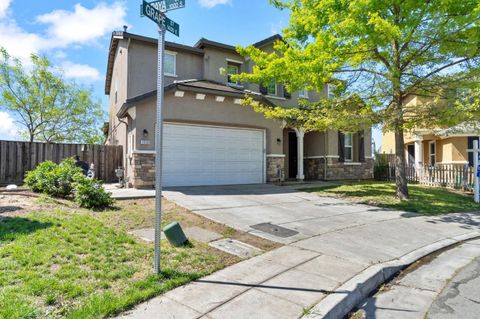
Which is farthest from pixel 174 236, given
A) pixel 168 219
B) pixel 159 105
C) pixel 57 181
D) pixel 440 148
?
pixel 440 148

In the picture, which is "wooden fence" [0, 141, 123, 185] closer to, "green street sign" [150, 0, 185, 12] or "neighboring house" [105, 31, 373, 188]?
"neighboring house" [105, 31, 373, 188]

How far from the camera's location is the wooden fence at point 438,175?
46.6 ft

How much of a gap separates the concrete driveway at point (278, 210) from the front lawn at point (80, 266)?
6.31ft

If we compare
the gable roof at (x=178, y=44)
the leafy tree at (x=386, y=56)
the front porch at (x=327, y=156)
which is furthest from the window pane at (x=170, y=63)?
the front porch at (x=327, y=156)

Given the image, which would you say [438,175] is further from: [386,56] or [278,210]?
[278,210]

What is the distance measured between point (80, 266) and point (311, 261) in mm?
3275

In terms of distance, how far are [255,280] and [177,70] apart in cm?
1305

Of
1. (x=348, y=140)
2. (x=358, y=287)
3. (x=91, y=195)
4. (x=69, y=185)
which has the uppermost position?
(x=348, y=140)

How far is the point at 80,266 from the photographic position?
13.8 ft

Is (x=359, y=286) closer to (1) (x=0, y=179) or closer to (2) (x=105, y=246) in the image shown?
(2) (x=105, y=246)

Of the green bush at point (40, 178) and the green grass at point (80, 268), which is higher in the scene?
the green bush at point (40, 178)

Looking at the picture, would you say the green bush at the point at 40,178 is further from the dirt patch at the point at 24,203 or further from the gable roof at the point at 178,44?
the gable roof at the point at 178,44

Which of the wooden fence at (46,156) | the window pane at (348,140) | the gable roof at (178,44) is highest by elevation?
the gable roof at (178,44)

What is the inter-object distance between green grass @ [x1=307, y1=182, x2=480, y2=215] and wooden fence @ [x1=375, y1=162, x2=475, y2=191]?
137cm
